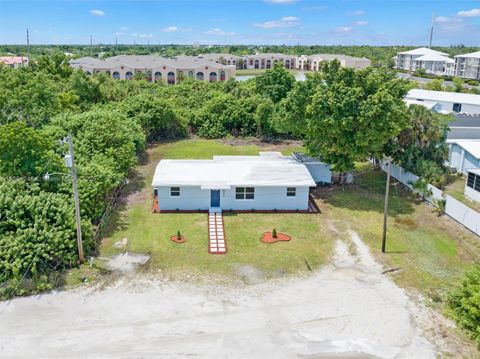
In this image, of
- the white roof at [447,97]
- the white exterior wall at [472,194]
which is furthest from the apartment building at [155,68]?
the white exterior wall at [472,194]

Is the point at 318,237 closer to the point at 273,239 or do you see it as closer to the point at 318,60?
the point at 273,239

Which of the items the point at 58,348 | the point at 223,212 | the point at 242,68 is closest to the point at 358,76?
the point at 223,212

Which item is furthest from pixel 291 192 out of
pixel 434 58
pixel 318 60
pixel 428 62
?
pixel 318 60

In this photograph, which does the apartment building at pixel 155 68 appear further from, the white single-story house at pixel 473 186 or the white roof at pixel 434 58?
the white single-story house at pixel 473 186

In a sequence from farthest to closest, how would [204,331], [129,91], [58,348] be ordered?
[129,91] < [204,331] < [58,348]

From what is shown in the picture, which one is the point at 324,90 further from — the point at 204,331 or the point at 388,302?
the point at 204,331

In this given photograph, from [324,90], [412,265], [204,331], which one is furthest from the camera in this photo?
[324,90]

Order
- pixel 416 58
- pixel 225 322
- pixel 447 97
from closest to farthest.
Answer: pixel 225 322
pixel 447 97
pixel 416 58
